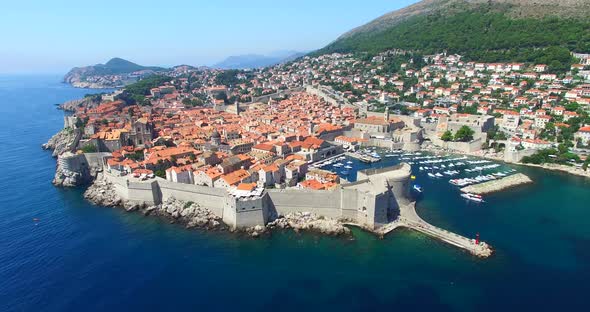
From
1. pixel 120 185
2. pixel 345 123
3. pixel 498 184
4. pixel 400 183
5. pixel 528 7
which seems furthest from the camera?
pixel 528 7

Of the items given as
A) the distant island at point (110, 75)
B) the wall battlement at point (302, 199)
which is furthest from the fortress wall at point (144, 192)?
the distant island at point (110, 75)

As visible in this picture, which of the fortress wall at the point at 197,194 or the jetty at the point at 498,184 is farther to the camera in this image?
the jetty at the point at 498,184

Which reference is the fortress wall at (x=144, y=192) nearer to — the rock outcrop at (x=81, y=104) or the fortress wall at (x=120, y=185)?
the fortress wall at (x=120, y=185)

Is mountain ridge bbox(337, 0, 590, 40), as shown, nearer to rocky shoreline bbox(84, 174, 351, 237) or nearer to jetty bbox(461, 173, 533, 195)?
jetty bbox(461, 173, 533, 195)

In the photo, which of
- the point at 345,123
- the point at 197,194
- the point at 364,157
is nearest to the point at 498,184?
the point at 364,157

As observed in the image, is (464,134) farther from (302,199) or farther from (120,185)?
(120,185)

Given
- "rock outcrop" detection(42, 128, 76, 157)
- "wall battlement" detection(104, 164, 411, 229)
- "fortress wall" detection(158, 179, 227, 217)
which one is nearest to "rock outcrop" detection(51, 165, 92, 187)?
"wall battlement" detection(104, 164, 411, 229)
